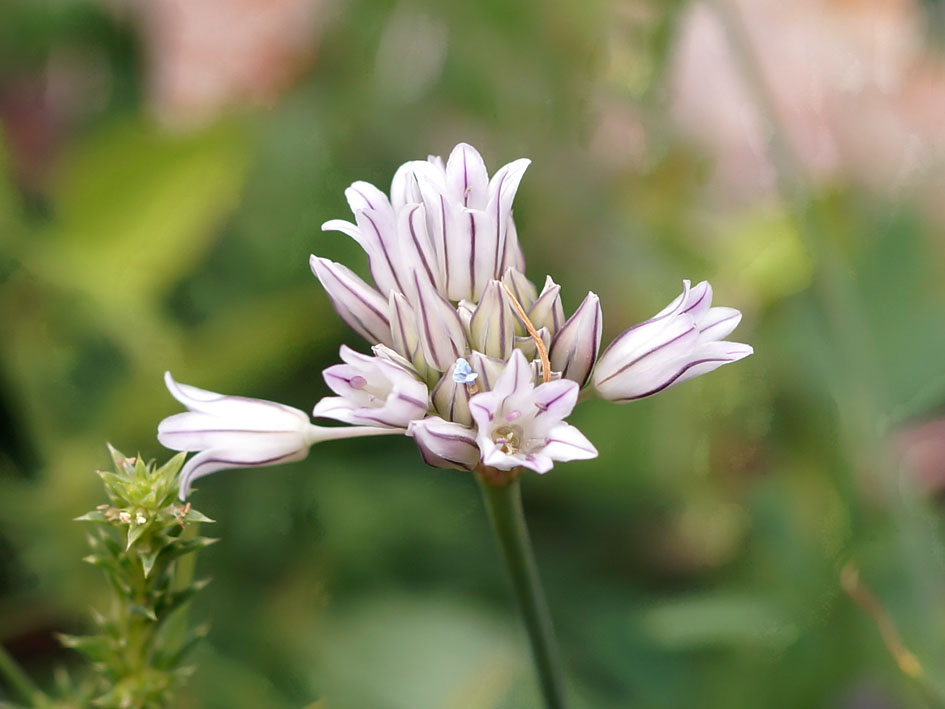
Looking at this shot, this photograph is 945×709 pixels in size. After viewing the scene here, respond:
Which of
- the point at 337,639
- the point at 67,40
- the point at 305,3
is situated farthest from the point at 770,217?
the point at 67,40

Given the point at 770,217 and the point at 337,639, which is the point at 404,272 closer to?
the point at 337,639

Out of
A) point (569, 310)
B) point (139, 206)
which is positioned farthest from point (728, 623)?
point (139, 206)

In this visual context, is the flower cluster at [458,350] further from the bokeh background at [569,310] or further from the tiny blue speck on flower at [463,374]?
the bokeh background at [569,310]

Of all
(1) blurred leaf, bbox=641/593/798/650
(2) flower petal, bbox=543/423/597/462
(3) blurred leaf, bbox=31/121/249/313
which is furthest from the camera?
(3) blurred leaf, bbox=31/121/249/313

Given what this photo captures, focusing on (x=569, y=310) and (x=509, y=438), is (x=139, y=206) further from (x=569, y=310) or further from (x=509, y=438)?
(x=509, y=438)

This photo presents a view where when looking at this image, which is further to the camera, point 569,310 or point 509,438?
point 569,310

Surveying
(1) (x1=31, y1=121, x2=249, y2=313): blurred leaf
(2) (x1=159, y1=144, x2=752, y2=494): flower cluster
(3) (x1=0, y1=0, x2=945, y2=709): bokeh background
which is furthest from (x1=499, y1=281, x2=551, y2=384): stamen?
(1) (x1=31, y1=121, x2=249, y2=313): blurred leaf

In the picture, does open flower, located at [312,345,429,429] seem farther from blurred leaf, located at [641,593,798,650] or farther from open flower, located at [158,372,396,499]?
blurred leaf, located at [641,593,798,650]
